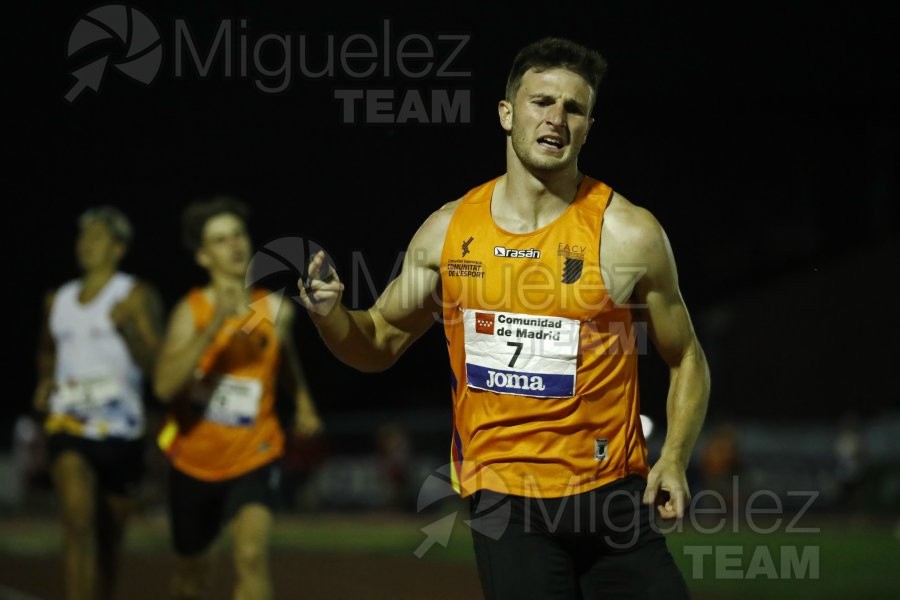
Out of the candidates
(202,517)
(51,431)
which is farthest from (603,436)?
(51,431)

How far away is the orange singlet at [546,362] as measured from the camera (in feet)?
13.2

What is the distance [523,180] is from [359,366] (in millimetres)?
880

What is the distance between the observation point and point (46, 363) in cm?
812

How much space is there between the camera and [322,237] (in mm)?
22094

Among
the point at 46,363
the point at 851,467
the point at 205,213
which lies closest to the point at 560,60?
the point at 205,213

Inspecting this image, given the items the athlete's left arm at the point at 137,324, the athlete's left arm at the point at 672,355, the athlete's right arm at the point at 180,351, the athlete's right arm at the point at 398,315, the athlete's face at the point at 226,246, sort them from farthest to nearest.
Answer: the athlete's left arm at the point at 137,324 < the athlete's face at the point at 226,246 < the athlete's right arm at the point at 180,351 < the athlete's right arm at the point at 398,315 < the athlete's left arm at the point at 672,355

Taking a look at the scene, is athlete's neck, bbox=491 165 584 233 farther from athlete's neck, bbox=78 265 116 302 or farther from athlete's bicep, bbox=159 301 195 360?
athlete's neck, bbox=78 265 116 302

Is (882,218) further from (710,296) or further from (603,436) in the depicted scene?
(603,436)

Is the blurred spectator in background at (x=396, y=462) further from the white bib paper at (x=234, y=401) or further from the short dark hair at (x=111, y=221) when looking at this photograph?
the white bib paper at (x=234, y=401)

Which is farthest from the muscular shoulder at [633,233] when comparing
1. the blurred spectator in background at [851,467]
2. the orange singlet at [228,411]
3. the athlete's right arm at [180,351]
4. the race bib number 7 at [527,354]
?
the blurred spectator in background at [851,467]

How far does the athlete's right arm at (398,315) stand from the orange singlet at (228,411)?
2.48 m

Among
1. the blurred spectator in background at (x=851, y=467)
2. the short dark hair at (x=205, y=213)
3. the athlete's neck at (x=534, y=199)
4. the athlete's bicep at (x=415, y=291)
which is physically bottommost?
the blurred spectator in background at (x=851, y=467)

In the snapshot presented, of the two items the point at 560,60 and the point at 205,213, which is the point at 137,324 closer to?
the point at 205,213

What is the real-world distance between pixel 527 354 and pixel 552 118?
2.55 feet
